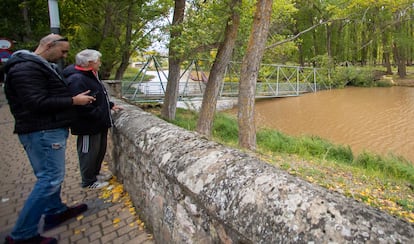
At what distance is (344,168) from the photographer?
5.67 m

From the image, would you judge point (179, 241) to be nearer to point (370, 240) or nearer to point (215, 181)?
point (215, 181)

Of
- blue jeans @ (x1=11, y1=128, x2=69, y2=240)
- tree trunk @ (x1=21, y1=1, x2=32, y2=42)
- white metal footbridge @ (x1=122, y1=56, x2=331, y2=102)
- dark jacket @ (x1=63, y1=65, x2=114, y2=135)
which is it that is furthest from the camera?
→ white metal footbridge @ (x1=122, y1=56, x2=331, y2=102)

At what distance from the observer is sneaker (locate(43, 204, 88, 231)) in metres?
2.28

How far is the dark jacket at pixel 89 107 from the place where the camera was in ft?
8.18

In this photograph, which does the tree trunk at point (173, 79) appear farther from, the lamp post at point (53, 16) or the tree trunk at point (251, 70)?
the lamp post at point (53, 16)

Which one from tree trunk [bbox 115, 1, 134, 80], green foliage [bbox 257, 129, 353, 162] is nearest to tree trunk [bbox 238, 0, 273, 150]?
green foliage [bbox 257, 129, 353, 162]

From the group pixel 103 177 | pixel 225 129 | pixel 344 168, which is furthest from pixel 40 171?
pixel 225 129

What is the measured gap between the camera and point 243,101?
6.05 m

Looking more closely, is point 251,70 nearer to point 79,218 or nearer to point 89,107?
point 89,107

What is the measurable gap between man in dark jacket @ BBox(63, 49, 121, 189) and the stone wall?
0.60 m

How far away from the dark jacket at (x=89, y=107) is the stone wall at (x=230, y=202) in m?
0.59

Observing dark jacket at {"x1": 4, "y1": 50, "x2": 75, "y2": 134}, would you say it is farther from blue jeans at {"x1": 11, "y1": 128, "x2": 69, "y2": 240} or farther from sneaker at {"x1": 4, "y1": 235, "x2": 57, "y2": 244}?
sneaker at {"x1": 4, "y1": 235, "x2": 57, "y2": 244}

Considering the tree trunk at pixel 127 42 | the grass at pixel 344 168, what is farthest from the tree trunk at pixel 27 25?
the grass at pixel 344 168

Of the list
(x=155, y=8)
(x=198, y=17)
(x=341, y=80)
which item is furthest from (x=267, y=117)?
(x=341, y=80)
